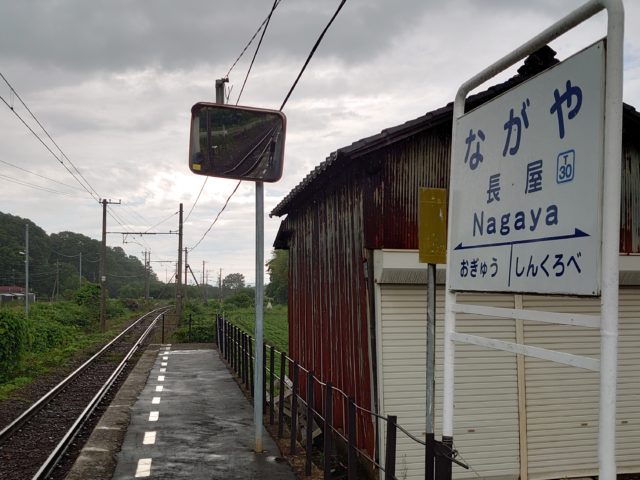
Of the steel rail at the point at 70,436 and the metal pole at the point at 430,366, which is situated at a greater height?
the metal pole at the point at 430,366

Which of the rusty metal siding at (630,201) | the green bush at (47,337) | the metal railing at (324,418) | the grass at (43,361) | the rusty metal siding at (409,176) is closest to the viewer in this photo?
the metal railing at (324,418)

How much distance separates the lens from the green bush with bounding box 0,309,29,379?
54.2 ft

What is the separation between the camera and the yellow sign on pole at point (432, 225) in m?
3.95

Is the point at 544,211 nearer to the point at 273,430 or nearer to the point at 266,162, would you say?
the point at 266,162

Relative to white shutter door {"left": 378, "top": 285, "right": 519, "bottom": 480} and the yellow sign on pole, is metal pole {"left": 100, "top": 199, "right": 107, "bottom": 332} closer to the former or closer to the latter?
white shutter door {"left": 378, "top": 285, "right": 519, "bottom": 480}

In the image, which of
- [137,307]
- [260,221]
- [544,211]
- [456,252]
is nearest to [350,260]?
[260,221]

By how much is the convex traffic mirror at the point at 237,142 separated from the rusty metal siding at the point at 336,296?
3.70ft

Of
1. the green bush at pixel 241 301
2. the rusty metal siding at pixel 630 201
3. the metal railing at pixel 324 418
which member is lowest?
the green bush at pixel 241 301

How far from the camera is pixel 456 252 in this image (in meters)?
3.64

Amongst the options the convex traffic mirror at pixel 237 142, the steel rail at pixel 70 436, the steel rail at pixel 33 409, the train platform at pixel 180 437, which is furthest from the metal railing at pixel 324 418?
the steel rail at pixel 33 409

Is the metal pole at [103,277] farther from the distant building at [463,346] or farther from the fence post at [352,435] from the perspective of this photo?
the fence post at [352,435]

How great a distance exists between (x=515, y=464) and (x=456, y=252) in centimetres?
513

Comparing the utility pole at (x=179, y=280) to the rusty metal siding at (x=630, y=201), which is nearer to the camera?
the rusty metal siding at (x=630, y=201)

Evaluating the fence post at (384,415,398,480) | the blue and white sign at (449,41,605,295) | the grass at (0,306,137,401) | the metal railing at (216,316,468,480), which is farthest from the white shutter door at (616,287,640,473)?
the grass at (0,306,137,401)
